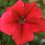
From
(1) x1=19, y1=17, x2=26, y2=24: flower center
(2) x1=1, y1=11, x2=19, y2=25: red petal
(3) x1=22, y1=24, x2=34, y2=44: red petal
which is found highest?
(2) x1=1, y1=11, x2=19, y2=25: red petal

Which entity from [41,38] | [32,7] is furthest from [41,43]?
[32,7]

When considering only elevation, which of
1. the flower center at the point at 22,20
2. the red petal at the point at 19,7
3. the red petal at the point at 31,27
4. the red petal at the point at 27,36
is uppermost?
the red petal at the point at 19,7

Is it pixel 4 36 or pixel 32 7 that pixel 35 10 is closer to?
pixel 32 7

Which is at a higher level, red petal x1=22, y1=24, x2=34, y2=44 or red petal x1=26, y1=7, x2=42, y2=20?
red petal x1=26, y1=7, x2=42, y2=20

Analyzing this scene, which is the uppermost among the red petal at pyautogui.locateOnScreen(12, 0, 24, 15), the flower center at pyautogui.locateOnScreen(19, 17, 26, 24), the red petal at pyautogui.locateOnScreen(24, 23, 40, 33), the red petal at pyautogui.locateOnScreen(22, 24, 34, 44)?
the red petal at pyautogui.locateOnScreen(12, 0, 24, 15)

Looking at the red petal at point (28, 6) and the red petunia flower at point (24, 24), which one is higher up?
the red petal at point (28, 6)

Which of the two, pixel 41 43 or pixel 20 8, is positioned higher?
pixel 20 8

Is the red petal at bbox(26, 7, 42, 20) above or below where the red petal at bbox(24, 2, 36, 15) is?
below
